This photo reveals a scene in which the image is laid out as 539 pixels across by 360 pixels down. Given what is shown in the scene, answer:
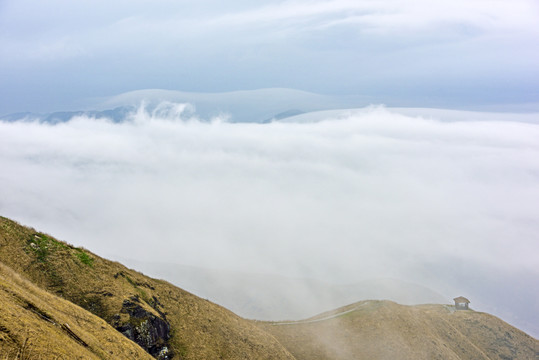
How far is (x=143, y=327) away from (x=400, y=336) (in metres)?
54.4

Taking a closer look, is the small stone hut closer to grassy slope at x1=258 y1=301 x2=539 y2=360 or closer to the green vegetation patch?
grassy slope at x1=258 y1=301 x2=539 y2=360

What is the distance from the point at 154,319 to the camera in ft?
150

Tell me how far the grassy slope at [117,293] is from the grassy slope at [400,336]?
15.3 meters

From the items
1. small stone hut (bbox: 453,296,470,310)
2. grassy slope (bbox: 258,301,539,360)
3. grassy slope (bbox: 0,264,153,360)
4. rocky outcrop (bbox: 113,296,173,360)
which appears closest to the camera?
grassy slope (bbox: 0,264,153,360)

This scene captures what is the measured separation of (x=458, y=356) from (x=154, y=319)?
2470 inches

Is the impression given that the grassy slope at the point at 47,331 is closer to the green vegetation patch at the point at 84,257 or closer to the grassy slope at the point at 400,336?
the green vegetation patch at the point at 84,257

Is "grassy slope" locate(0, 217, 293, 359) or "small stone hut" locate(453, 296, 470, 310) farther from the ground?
"grassy slope" locate(0, 217, 293, 359)

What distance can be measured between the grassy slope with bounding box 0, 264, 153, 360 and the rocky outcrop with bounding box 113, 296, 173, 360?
510cm

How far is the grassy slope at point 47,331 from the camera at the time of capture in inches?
861

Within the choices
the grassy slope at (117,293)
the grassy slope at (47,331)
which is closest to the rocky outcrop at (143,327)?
the grassy slope at (117,293)

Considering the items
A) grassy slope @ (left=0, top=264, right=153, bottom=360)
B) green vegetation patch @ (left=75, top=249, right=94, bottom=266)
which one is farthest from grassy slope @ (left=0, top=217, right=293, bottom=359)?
grassy slope @ (left=0, top=264, right=153, bottom=360)

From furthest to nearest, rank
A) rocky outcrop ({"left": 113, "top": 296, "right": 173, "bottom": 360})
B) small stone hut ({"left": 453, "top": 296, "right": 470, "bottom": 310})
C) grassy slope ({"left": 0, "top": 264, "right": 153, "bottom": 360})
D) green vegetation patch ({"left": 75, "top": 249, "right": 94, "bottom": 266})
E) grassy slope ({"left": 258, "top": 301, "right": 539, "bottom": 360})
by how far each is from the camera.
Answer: small stone hut ({"left": 453, "top": 296, "right": 470, "bottom": 310}) < grassy slope ({"left": 258, "top": 301, "right": 539, "bottom": 360}) < green vegetation patch ({"left": 75, "top": 249, "right": 94, "bottom": 266}) < rocky outcrop ({"left": 113, "top": 296, "right": 173, "bottom": 360}) < grassy slope ({"left": 0, "top": 264, "right": 153, "bottom": 360})

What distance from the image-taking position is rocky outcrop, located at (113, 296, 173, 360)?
41469 millimetres

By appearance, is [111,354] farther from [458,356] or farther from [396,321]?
[458,356]
